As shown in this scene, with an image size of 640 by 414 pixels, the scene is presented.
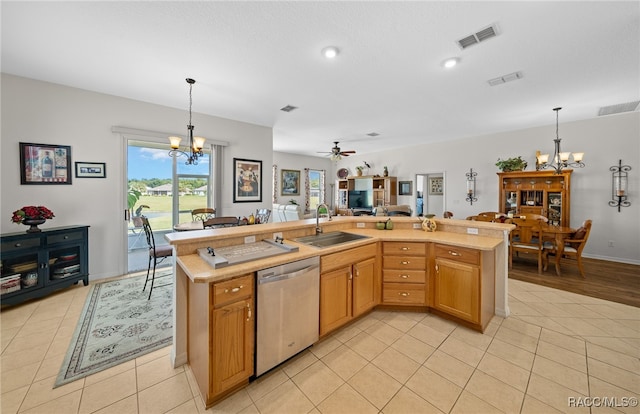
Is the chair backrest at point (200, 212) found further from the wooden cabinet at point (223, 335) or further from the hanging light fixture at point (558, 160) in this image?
the hanging light fixture at point (558, 160)

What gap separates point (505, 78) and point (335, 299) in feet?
11.7

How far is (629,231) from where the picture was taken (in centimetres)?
466

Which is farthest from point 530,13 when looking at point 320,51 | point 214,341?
point 214,341

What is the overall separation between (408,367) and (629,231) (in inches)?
236

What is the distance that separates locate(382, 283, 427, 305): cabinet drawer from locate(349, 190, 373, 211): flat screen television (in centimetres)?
629

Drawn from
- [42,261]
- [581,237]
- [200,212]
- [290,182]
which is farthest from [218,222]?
[581,237]

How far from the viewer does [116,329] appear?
2.44 meters

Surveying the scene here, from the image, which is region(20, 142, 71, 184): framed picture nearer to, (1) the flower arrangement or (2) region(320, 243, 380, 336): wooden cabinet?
(1) the flower arrangement

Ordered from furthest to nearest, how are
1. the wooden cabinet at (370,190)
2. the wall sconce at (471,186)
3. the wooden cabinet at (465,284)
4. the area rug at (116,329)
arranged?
the wooden cabinet at (370,190) < the wall sconce at (471,186) < the wooden cabinet at (465,284) < the area rug at (116,329)

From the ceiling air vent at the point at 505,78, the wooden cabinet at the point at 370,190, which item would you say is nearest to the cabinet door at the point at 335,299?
the ceiling air vent at the point at 505,78

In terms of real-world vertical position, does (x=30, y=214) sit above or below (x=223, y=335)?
above

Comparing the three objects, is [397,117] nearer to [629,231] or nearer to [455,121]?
[455,121]

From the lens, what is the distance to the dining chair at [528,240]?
404cm

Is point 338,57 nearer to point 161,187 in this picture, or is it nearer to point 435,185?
point 161,187
